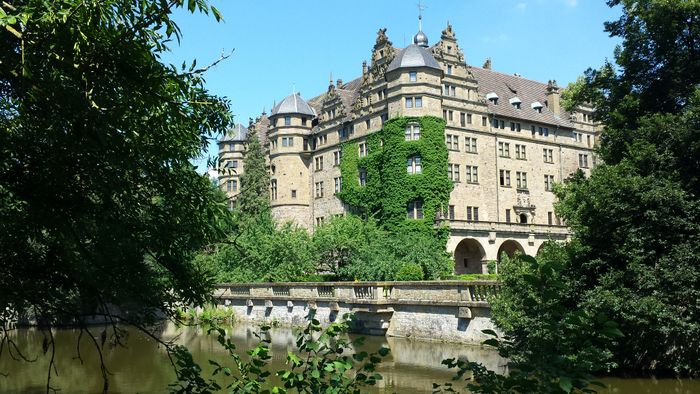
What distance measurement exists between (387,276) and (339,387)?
93.4ft

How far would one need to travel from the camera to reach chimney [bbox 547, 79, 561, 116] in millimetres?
49719

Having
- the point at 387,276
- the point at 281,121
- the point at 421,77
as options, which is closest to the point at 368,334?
the point at 387,276

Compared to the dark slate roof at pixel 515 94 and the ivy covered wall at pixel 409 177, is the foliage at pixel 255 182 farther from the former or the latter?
the dark slate roof at pixel 515 94

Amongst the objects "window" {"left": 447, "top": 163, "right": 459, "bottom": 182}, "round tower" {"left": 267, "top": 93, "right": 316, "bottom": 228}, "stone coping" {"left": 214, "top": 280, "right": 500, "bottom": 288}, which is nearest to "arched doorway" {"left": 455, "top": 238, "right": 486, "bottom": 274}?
"window" {"left": 447, "top": 163, "right": 459, "bottom": 182}

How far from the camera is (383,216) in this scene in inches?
1628

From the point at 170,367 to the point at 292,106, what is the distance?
1240 inches

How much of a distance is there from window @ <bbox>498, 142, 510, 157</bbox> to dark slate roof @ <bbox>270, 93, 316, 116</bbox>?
14636 millimetres

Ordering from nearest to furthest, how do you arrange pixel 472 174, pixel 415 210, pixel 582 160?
pixel 415 210, pixel 472 174, pixel 582 160

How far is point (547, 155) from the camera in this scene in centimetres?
4778

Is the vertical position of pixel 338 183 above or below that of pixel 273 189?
below

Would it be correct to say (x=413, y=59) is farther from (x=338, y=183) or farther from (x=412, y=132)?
(x=338, y=183)

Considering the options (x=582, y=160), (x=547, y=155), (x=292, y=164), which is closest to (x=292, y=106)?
(x=292, y=164)

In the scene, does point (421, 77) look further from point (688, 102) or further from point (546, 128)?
point (688, 102)

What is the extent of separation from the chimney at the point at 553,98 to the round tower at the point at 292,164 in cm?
1800
